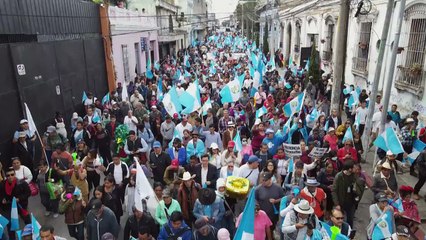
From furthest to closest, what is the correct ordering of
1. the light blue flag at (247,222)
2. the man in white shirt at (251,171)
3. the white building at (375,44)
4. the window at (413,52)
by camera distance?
the white building at (375,44) < the window at (413,52) < the man in white shirt at (251,171) < the light blue flag at (247,222)

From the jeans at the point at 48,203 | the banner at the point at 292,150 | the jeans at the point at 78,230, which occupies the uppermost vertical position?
the banner at the point at 292,150

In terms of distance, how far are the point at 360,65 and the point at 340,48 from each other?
554cm

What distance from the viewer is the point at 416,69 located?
10.6 m

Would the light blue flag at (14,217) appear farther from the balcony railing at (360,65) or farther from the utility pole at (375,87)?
the balcony railing at (360,65)

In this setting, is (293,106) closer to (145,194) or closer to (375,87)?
(375,87)

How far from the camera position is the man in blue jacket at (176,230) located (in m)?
4.46

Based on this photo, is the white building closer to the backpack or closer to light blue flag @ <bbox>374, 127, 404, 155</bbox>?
light blue flag @ <bbox>374, 127, 404, 155</bbox>

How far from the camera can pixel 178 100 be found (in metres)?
10.1

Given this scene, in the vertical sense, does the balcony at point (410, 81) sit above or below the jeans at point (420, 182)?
above

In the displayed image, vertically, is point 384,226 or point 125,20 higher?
point 125,20

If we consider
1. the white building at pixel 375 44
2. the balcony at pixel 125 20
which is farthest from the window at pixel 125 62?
the white building at pixel 375 44

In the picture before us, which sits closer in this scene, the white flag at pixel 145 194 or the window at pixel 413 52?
the white flag at pixel 145 194

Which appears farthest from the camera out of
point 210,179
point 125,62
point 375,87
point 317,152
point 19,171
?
point 125,62

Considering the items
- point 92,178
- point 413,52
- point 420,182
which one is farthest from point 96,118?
point 413,52
